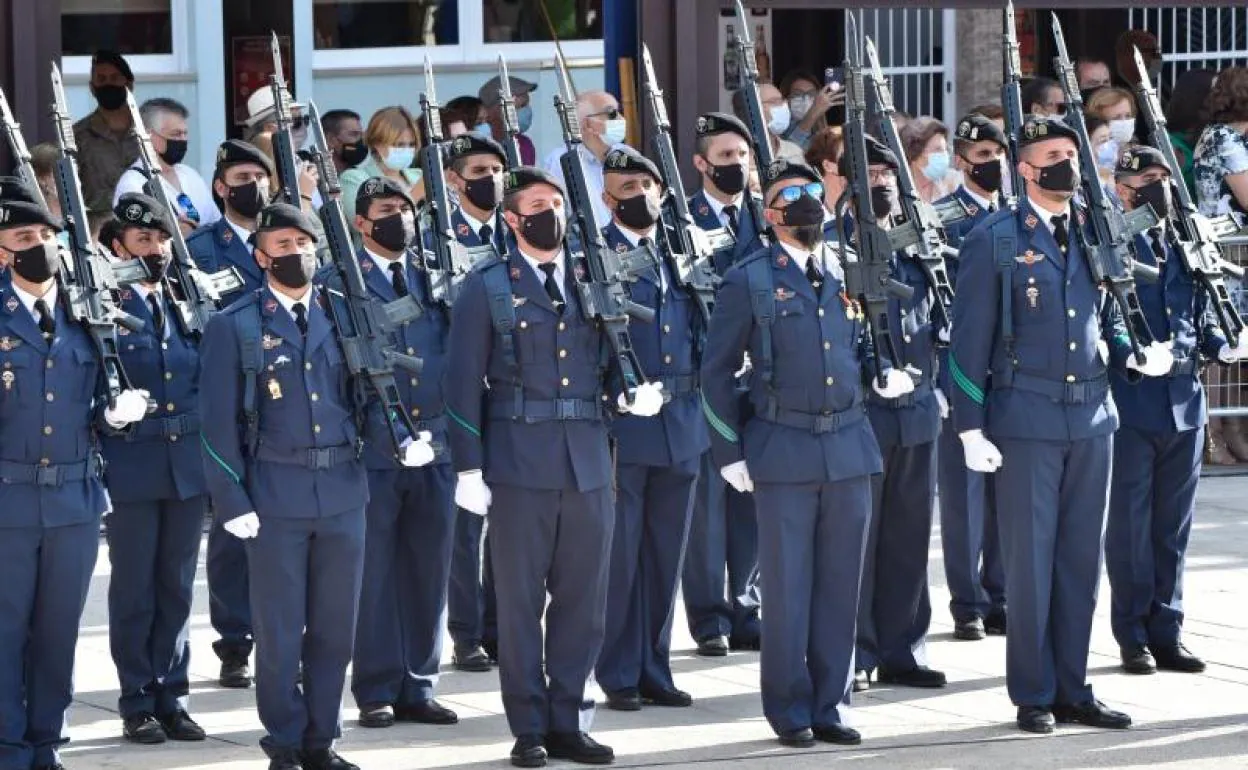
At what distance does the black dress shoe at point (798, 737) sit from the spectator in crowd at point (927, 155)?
3.44 meters

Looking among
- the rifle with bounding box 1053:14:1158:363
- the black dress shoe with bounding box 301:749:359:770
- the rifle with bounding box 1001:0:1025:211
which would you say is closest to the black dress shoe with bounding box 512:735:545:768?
the black dress shoe with bounding box 301:749:359:770

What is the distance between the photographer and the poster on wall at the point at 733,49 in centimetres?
1530

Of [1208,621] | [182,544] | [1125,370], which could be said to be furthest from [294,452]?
[1208,621]

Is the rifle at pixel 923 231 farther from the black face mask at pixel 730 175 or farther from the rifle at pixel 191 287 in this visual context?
the rifle at pixel 191 287

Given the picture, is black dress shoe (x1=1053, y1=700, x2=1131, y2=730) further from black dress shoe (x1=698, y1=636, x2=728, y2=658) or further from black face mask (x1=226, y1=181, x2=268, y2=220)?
black face mask (x1=226, y1=181, x2=268, y2=220)

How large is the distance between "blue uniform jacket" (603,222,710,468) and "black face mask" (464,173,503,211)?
0.63 meters

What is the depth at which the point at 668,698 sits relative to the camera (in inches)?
392

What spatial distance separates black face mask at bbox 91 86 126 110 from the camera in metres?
13.5

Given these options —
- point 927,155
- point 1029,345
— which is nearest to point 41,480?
point 1029,345

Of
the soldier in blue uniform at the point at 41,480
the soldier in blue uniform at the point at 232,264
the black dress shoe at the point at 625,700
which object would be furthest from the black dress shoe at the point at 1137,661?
the soldier in blue uniform at the point at 41,480

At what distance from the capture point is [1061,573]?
9555mm

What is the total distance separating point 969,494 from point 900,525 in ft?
3.21

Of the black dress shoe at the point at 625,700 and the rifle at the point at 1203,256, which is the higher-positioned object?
the rifle at the point at 1203,256

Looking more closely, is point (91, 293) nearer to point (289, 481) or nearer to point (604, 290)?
point (289, 481)
